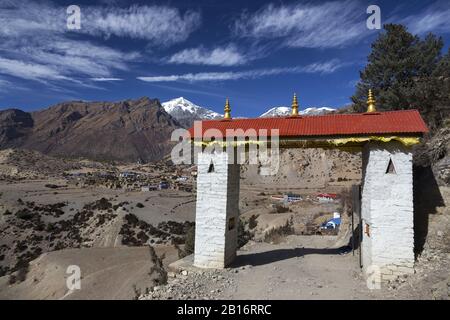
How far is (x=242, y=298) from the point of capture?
364 inches

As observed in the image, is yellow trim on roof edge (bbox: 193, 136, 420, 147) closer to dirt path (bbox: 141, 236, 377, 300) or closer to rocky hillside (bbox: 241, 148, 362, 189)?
dirt path (bbox: 141, 236, 377, 300)

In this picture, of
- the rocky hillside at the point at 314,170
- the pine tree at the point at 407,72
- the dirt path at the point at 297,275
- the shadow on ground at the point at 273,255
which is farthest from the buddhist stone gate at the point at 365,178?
the rocky hillside at the point at 314,170

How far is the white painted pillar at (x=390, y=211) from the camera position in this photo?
973cm

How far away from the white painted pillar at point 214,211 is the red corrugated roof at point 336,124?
104 centimetres

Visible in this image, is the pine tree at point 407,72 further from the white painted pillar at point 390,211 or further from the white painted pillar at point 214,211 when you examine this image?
the white painted pillar at point 214,211

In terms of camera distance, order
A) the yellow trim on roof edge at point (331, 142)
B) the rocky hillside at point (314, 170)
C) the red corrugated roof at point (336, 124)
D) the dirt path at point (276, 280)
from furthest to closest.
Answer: the rocky hillside at point (314, 170) → the red corrugated roof at point (336, 124) → the yellow trim on roof edge at point (331, 142) → the dirt path at point (276, 280)

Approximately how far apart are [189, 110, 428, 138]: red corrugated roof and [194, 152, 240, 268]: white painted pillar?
104cm

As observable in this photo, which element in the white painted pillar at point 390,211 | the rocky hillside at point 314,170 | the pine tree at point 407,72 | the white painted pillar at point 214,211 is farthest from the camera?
the rocky hillside at point 314,170
